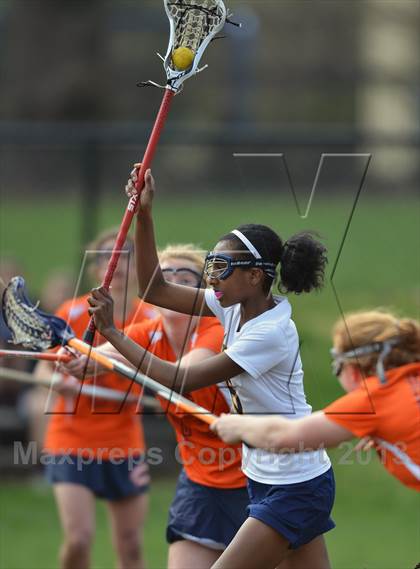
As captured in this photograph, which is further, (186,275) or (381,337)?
(186,275)

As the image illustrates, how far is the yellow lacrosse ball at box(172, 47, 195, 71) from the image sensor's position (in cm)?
408

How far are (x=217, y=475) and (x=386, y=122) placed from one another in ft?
48.5

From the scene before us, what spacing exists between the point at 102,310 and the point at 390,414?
41.3 inches

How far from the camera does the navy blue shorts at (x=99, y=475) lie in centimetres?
579

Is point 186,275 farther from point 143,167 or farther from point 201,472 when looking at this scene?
point 143,167

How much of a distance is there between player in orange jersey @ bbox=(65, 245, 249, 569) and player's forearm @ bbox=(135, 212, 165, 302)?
36cm

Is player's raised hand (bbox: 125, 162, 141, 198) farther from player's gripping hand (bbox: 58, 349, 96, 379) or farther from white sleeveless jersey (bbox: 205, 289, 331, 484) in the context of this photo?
player's gripping hand (bbox: 58, 349, 96, 379)

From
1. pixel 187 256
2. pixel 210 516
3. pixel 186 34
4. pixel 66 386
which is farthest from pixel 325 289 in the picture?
pixel 186 34

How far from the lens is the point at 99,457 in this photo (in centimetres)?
587

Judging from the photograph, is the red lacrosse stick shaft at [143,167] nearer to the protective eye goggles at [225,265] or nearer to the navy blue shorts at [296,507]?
the protective eye goggles at [225,265]

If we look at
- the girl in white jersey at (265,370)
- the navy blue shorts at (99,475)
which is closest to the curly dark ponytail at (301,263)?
the girl in white jersey at (265,370)

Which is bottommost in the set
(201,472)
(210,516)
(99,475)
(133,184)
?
(99,475)

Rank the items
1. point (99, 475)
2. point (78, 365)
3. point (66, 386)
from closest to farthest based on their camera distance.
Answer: point (78, 365) < point (99, 475) < point (66, 386)

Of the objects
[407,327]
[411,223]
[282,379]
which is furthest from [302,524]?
[411,223]
